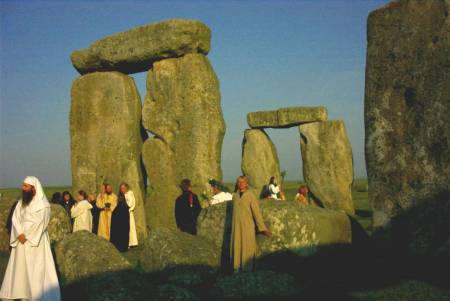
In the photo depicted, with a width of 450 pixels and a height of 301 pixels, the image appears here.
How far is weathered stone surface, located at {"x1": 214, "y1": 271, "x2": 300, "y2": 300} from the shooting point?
618 centimetres

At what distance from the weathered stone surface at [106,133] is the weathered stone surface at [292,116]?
6.23 metres

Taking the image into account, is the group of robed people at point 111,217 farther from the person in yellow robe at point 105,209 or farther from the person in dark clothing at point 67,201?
the person in dark clothing at point 67,201

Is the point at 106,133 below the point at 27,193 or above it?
above

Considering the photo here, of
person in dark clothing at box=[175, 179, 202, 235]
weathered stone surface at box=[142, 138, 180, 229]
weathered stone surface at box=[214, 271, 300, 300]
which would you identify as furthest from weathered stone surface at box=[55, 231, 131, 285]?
weathered stone surface at box=[142, 138, 180, 229]

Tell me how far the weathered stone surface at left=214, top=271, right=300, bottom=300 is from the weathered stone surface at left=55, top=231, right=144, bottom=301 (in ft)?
2.98

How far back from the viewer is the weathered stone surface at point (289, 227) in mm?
7672

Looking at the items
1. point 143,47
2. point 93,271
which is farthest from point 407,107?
point 143,47

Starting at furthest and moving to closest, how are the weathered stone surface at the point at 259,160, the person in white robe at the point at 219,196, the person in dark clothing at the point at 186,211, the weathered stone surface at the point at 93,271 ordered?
the weathered stone surface at the point at 259,160
the person in dark clothing at the point at 186,211
the person in white robe at the point at 219,196
the weathered stone surface at the point at 93,271

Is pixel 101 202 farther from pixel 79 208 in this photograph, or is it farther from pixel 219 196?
pixel 219 196

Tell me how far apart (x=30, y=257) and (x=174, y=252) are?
5.71 ft

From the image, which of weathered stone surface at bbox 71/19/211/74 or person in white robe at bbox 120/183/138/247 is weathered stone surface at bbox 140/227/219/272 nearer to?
person in white robe at bbox 120/183/138/247

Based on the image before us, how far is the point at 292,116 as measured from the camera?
18.7 metres

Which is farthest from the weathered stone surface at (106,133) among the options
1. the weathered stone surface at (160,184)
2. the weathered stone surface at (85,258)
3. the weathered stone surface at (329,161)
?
the weathered stone surface at (329,161)

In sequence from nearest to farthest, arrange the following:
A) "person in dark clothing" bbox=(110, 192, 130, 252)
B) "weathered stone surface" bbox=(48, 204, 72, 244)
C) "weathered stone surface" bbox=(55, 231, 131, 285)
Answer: "weathered stone surface" bbox=(55, 231, 131, 285) → "weathered stone surface" bbox=(48, 204, 72, 244) → "person in dark clothing" bbox=(110, 192, 130, 252)
